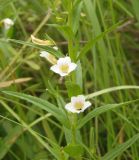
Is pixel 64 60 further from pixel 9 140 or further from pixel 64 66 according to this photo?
pixel 9 140

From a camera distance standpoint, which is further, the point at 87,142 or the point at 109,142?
the point at 87,142

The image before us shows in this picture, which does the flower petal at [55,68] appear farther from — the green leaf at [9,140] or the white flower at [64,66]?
the green leaf at [9,140]

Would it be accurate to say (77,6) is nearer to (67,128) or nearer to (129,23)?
(67,128)

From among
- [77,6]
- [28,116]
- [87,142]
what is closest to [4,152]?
[28,116]

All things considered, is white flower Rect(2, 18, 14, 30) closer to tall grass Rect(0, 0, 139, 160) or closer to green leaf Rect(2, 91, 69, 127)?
tall grass Rect(0, 0, 139, 160)

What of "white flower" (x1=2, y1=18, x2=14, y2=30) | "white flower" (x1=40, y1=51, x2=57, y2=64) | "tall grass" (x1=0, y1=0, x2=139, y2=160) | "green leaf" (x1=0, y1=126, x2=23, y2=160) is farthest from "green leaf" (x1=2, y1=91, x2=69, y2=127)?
"white flower" (x1=2, y1=18, x2=14, y2=30)

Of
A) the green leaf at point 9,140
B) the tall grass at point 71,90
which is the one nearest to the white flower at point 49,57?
the tall grass at point 71,90
